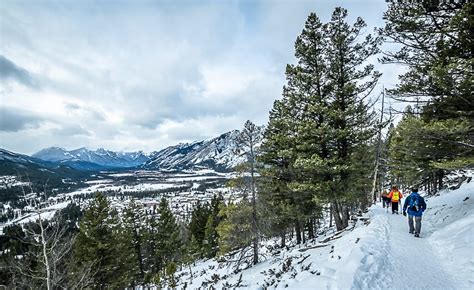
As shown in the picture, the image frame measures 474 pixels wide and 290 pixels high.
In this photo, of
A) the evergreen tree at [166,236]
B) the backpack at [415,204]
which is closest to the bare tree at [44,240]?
the backpack at [415,204]

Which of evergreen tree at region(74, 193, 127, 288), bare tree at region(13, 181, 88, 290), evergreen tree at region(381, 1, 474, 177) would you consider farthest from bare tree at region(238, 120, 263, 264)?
evergreen tree at region(74, 193, 127, 288)

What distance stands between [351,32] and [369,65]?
1963 millimetres

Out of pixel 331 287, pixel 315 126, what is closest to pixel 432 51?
pixel 315 126

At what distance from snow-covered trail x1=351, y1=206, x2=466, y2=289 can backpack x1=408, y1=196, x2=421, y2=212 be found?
1248mm

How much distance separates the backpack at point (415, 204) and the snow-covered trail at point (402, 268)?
125 cm

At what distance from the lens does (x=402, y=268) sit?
7832mm

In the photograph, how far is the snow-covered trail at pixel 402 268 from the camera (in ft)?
22.5

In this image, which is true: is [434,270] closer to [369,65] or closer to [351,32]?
[369,65]

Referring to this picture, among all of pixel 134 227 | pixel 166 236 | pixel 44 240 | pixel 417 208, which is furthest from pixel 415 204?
pixel 166 236

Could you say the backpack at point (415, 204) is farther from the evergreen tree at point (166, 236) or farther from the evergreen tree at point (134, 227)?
the evergreen tree at point (166, 236)

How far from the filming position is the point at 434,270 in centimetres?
772

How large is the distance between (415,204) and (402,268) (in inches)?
185

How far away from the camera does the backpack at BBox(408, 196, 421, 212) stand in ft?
37.6

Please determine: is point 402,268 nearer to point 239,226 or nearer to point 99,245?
point 239,226
